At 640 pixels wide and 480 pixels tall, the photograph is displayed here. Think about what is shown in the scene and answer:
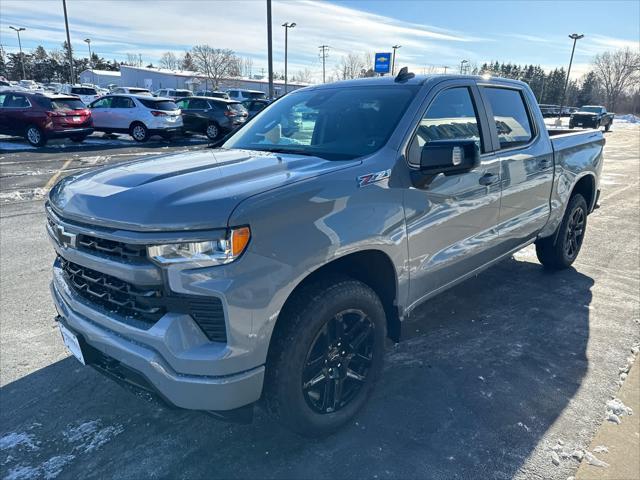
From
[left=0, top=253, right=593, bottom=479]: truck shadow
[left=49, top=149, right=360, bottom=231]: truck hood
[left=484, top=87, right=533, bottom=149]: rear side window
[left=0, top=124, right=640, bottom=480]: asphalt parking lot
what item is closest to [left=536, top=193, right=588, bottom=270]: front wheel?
[left=0, top=124, right=640, bottom=480]: asphalt parking lot

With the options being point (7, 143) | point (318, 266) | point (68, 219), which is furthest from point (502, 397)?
point (7, 143)

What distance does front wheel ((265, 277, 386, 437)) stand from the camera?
222 cm

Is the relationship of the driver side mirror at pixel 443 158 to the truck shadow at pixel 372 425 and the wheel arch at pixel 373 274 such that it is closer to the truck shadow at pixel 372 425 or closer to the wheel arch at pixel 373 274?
the wheel arch at pixel 373 274

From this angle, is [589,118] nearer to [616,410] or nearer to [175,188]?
[616,410]

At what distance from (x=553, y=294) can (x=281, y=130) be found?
10.3 ft

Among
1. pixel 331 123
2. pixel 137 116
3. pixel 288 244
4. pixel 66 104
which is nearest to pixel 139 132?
pixel 137 116

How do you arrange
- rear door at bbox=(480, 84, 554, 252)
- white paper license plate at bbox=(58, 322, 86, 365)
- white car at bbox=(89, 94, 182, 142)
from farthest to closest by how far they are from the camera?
white car at bbox=(89, 94, 182, 142) < rear door at bbox=(480, 84, 554, 252) < white paper license plate at bbox=(58, 322, 86, 365)

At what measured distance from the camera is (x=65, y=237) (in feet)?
7.63

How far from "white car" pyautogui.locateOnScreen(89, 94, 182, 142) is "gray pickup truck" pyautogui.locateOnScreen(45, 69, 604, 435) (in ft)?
49.1

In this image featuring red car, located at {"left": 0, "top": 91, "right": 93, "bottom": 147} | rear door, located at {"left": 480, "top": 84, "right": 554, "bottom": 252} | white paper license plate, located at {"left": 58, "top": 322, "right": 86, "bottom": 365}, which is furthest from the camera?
red car, located at {"left": 0, "top": 91, "right": 93, "bottom": 147}

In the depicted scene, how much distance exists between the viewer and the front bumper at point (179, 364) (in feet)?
6.47

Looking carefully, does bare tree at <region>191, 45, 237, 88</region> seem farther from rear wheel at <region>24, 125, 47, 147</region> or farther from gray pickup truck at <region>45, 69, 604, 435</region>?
gray pickup truck at <region>45, 69, 604, 435</region>

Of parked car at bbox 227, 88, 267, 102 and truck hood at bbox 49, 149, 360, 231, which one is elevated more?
parked car at bbox 227, 88, 267, 102

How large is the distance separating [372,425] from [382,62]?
42.1 meters
